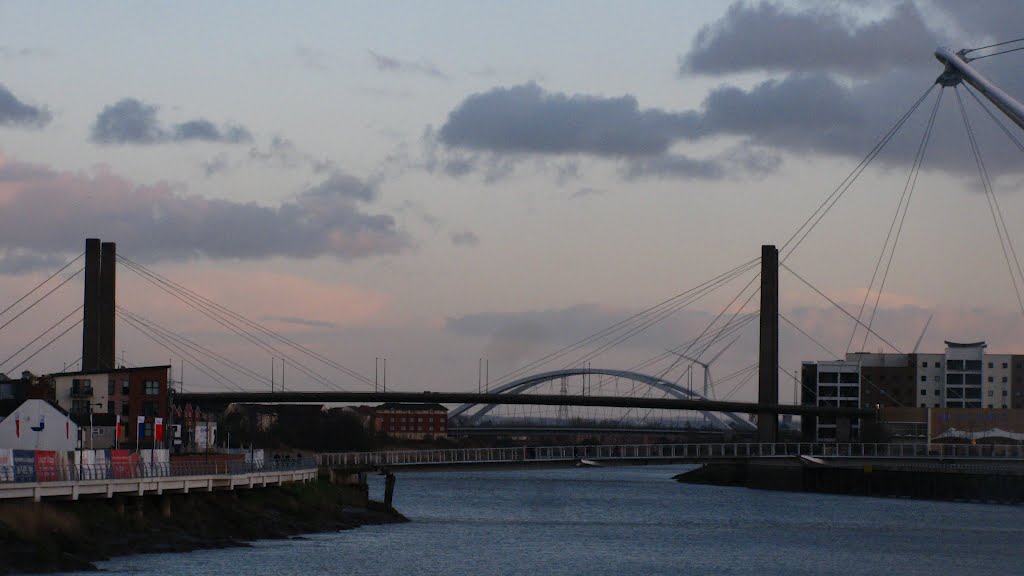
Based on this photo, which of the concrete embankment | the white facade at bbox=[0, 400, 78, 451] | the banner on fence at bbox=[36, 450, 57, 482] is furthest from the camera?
the concrete embankment

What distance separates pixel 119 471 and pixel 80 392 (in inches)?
1751

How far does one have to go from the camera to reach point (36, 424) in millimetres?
66500

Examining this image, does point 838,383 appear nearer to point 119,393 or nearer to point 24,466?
point 119,393

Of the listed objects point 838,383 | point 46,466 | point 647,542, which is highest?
point 838,383

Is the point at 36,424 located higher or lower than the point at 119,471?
higher

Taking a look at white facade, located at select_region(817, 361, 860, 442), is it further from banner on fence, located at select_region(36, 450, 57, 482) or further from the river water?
banner on fence, located at select_region(36, 450, 57, 482)

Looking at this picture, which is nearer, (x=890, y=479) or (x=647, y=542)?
(x=647, y=542)

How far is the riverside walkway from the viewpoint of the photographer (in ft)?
148

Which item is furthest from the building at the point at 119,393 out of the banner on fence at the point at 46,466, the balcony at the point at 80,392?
the banner on fence at the point at 46,466

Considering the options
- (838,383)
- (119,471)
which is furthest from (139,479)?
(838,383)

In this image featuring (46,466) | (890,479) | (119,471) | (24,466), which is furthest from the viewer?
(890,479)

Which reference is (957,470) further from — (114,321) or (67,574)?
(67,574)

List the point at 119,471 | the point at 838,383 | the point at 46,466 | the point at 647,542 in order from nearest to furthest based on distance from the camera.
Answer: the point at 46,466
the point at 119,471
the point at 647,542
the point at 838,383

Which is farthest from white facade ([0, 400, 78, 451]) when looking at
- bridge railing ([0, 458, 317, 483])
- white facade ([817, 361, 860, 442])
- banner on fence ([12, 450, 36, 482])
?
white facade ([817, 361, 860, 442])
